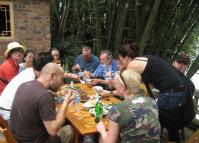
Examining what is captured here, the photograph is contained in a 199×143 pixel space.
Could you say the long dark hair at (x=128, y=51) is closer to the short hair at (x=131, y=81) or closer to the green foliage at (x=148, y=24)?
the short hair at (x=131, y=81)

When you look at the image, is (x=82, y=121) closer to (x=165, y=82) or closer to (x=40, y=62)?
(x=40, y=62)

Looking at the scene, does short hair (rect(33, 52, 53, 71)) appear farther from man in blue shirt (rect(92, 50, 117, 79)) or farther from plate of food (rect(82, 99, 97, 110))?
man in blue shirt (rect(92, 50, 117, 79))

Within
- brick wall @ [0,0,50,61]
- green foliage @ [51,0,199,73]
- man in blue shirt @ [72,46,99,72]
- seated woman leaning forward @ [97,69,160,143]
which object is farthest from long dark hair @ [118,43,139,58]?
brick wall @ [0,0,50,61]

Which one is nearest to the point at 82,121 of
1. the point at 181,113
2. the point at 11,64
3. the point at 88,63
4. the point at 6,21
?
the point at 181,113

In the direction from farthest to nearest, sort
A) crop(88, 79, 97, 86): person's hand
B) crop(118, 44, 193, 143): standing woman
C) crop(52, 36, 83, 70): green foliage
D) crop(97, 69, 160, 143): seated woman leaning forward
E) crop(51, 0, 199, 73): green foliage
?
crop(52, 36, 83, 70): green foliage
crop(51, 0, 199, 73): green foliage
crop(88, 79, 97, 86): person's hand
crop(118, 44, 193, 143): standing woman
crop(97, 69, 160, 143): seated woman leaning forward

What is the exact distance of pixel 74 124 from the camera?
281 centimetres

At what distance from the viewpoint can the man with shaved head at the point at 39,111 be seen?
7.88 ft

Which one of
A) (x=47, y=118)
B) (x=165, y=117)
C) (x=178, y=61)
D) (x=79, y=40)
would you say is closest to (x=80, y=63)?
(x=178, y=61)

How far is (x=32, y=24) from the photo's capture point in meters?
8.64

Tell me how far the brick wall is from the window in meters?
0.11

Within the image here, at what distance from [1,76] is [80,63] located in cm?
210

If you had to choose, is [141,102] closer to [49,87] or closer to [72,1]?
[49,87]

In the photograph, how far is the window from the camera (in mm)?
8258

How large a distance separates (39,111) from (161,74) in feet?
4.29
